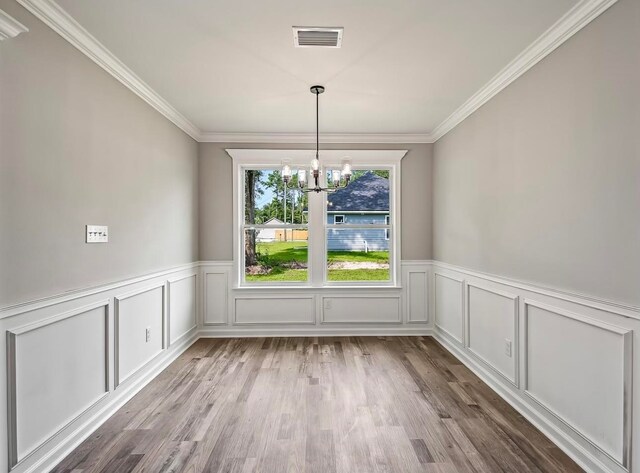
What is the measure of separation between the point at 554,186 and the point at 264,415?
98.9 inches

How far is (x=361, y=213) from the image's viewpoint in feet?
16.0

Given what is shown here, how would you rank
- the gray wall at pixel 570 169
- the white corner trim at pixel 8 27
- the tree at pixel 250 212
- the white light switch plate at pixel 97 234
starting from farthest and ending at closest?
the tree at pixel 250 212, the white light switch plate at pixel 97 234, the gray wall at pixel 570 169, the white corner trim at pixel 8 27

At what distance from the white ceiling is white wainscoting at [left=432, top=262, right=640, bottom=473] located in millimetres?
1682

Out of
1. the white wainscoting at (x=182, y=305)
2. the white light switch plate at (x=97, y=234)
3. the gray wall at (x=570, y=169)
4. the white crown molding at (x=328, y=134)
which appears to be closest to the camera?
the gray wall at (x=570, y=169)

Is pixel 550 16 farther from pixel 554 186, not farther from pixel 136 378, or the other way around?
pixel 136 378

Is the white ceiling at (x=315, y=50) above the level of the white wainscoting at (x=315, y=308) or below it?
above

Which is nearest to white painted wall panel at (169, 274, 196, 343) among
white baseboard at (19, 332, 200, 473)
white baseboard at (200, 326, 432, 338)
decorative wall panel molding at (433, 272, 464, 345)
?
white baseboard at (19, 332, 200, 473)

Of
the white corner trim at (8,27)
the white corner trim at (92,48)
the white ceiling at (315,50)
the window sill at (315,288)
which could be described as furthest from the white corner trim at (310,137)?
the white corner trim at (8,27)

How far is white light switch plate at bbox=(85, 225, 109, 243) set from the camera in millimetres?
2459

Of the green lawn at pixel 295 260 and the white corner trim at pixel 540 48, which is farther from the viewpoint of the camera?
the green lawn at pixel 295 260

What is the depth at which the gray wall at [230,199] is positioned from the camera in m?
4.65

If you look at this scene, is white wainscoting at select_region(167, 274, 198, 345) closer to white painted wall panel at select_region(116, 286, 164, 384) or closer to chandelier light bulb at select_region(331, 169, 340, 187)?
white painted wall panel at select_region(116, 286, 164, 384)

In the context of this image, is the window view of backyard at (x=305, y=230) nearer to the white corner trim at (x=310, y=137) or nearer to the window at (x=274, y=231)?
the window at (x=274, y=231)

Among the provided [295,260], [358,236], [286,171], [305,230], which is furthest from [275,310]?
[286,171]
